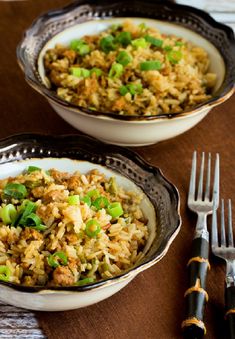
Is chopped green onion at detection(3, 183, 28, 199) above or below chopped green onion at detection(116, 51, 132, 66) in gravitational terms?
below

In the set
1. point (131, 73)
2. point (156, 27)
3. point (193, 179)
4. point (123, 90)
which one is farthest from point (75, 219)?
point (156, 27)

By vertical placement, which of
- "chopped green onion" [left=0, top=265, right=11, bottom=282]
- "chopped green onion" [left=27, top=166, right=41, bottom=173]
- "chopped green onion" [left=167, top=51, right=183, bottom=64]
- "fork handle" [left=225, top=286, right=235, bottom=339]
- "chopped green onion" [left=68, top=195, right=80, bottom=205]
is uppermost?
"chopped green onion" [left=167, top=51, right=183, bottom=64]

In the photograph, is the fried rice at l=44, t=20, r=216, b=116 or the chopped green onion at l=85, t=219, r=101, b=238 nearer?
the chopped green onion at l=85, t=219, r=101, b=238

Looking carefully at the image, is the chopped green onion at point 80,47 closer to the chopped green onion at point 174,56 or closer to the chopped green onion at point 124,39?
the chopped green onion at point 124,39

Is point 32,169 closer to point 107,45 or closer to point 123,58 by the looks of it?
point 123,58

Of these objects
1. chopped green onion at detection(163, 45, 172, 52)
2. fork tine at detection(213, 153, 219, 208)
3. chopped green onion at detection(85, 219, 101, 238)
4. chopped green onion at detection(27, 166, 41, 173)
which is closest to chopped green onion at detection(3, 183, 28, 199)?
chopped green onion at detection(27, 166, 41, 173)

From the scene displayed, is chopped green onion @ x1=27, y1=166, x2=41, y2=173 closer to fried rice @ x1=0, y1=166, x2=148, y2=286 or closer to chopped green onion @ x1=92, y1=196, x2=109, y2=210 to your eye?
fried rice @ x1=0, y1=166, x2=148, y2=286

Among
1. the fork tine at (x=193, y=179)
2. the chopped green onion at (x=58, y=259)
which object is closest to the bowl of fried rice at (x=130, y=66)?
the fork tine at (x=193, y=179)
